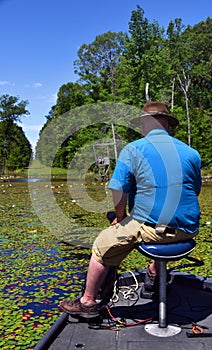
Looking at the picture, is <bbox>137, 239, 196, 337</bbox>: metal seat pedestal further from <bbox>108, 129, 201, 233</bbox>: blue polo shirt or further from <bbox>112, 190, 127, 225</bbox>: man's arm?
<bbox>112, 190, 127, 225</bbox>: man's arm

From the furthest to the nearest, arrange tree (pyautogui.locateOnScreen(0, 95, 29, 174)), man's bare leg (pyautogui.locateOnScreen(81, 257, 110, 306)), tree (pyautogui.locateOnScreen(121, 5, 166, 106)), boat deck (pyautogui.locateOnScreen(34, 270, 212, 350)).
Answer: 1. tree (pyautogui.locateOnScreen(0, 95, 29, 174))
2. tree (pyautogui.locateOnScreen(121, 5, 166, 106))
3. man's bare leg (pyautogui.locateOnScreen(81, 257, 110, 306))
4. boat deck (pyautogui.locateOnScreen(34, 270, 212, 350))

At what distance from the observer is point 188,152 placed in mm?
3062

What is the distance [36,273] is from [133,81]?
26792mm

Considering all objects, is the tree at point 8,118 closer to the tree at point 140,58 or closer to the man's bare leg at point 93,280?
the tree at point 140,58

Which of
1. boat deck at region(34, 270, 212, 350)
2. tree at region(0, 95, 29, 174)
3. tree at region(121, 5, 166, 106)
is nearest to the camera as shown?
boat deck at region(34, 270, 212, 350)

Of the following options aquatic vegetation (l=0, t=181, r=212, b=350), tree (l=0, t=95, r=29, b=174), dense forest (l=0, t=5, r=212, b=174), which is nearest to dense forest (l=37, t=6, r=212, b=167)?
dense forest (l=0, t=5, r=212, b=174)

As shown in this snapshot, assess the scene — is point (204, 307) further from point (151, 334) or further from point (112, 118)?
point (112, 118)

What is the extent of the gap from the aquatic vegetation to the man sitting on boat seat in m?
0.81

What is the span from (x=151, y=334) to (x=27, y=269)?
3.00 m

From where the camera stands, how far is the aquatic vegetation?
144 inches

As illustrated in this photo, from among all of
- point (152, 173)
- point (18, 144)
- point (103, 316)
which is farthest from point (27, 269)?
point (18, 144)

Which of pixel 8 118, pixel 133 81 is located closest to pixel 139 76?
pixel 133 81

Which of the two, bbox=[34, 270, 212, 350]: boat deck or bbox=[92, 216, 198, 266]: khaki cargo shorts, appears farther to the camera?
bbox=[92, 216, 198, 266]: khaki cargo shorts

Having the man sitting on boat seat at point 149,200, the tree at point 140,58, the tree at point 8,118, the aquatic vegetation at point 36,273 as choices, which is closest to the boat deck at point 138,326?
the man sitting on boat seat at point 149,200
